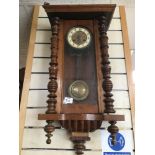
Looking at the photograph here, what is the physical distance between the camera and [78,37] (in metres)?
1.20

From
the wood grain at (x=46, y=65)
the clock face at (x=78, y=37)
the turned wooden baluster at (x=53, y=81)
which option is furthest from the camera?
the wood grain at (x=46, y=65)

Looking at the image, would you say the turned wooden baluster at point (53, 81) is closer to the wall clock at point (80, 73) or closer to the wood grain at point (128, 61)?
the wall clock at point (80, 73)

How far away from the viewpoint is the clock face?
119 centimetres

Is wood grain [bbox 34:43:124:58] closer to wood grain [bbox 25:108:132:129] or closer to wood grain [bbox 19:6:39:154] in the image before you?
wood grain [bbox 19:6:39:154]

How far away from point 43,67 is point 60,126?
0.35 metres

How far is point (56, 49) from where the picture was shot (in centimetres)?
117

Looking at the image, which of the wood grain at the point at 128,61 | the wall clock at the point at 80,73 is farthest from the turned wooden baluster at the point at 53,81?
the wood grain at the point at 128,61

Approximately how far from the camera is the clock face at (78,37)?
119 cm

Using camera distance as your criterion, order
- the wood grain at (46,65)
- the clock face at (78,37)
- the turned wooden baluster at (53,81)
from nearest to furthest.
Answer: the turned wooden baluster at (53,81) < the clock face at (78,37) < the wood grain at (46,65)

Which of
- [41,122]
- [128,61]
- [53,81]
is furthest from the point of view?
[128,61]

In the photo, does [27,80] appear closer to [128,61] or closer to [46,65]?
[46,65]

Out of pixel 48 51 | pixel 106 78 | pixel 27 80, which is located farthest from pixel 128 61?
pixel 27 80

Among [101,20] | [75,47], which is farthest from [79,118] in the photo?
[101,20]

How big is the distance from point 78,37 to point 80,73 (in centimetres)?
19
